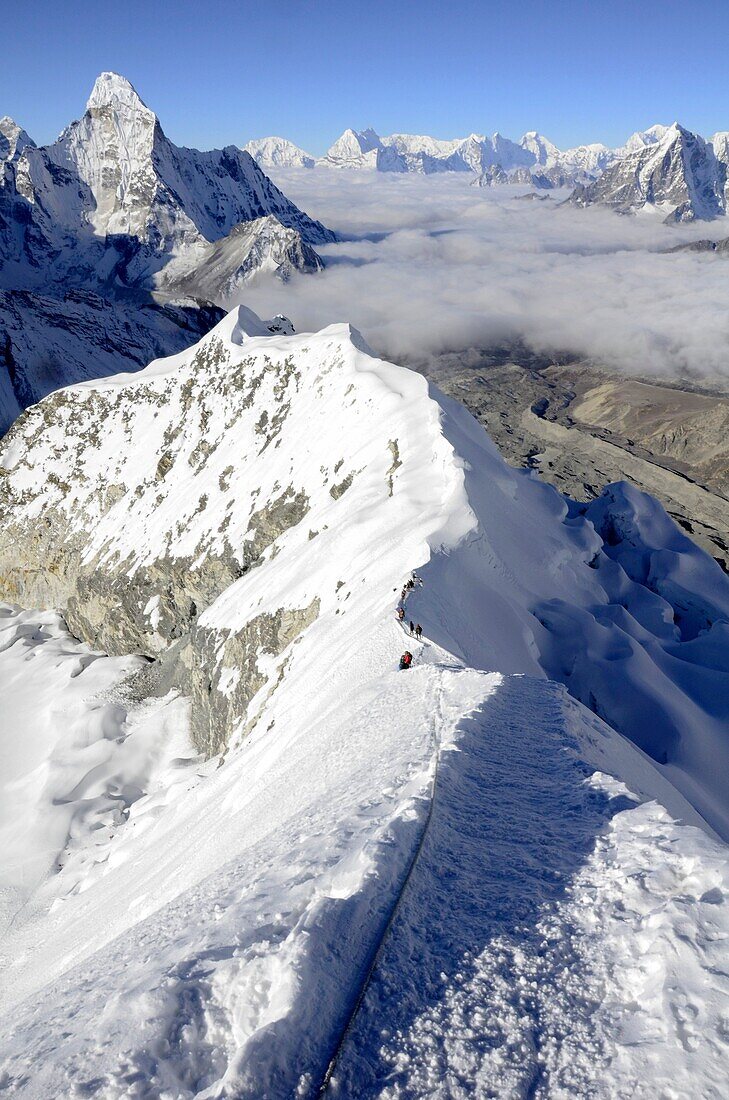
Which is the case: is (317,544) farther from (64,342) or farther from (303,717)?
(64,342)

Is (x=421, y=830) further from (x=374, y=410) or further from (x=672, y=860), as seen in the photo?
(x=374, y=410)

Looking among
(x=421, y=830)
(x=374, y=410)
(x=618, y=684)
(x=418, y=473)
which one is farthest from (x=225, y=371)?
(x=421, y=830)

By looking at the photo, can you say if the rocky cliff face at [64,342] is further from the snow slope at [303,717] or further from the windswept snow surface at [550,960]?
the windswept snow surface at [550,960]

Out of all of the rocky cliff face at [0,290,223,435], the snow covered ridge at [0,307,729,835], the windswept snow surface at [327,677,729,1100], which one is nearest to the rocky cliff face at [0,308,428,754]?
the snow covered ridge at [0,307,729,835]

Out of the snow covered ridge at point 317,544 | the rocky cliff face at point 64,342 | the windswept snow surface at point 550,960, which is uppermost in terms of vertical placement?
the rocky cliff face at point 64,342

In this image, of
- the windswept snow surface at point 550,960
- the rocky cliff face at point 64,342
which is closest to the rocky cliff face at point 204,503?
the windswept snow surface at point 550,960

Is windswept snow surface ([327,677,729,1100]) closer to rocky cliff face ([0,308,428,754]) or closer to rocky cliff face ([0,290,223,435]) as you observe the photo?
rocky cliff face ([0,308,428,754])
